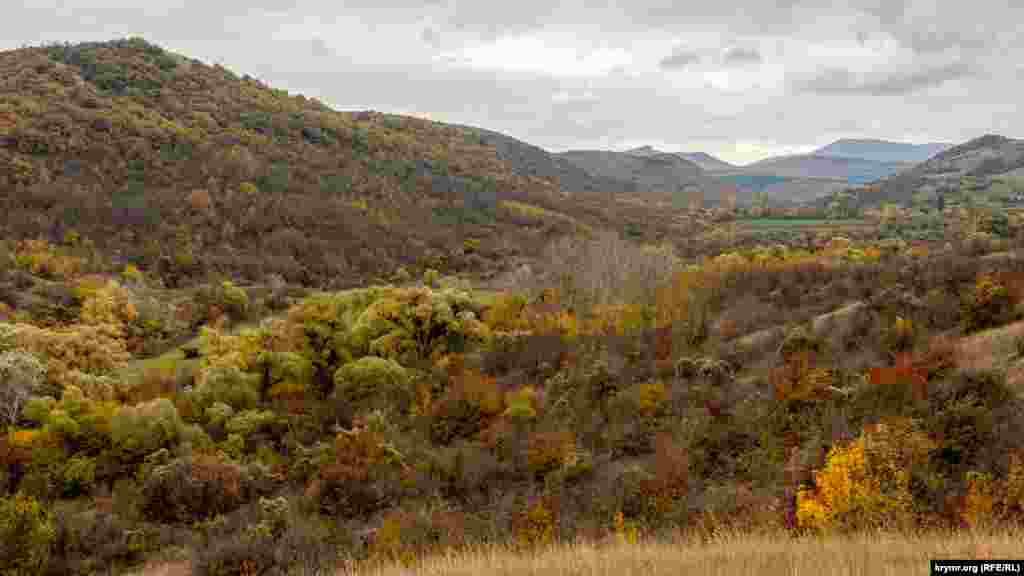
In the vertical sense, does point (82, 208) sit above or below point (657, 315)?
above

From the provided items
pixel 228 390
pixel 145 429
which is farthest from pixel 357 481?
pixel 228 390

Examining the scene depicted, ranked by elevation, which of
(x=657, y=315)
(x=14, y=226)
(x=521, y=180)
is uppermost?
(x=521, y=180)

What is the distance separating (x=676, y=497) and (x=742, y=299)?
10709 millimetres

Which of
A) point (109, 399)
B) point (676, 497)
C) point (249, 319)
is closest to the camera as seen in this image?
point (676, 497)

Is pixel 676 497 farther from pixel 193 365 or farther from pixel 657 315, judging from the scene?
pixel 193 365

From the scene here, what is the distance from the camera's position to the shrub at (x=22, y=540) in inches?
356

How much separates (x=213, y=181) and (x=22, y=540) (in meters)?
59.4

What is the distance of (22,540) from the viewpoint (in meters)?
9.24

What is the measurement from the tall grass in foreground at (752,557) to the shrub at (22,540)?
16.4ft

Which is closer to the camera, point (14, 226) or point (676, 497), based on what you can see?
point (676, 497)

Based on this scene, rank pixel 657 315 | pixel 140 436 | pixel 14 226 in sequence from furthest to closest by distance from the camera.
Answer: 1. pixel 14 226
2. pixel 657 315
3. pixel 140 436

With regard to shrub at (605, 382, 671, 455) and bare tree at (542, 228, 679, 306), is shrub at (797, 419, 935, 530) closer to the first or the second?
shrub at (605, 382, 671, 455)

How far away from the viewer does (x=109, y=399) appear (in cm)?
1866

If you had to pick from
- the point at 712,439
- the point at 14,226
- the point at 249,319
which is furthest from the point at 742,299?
the point at 14,226
